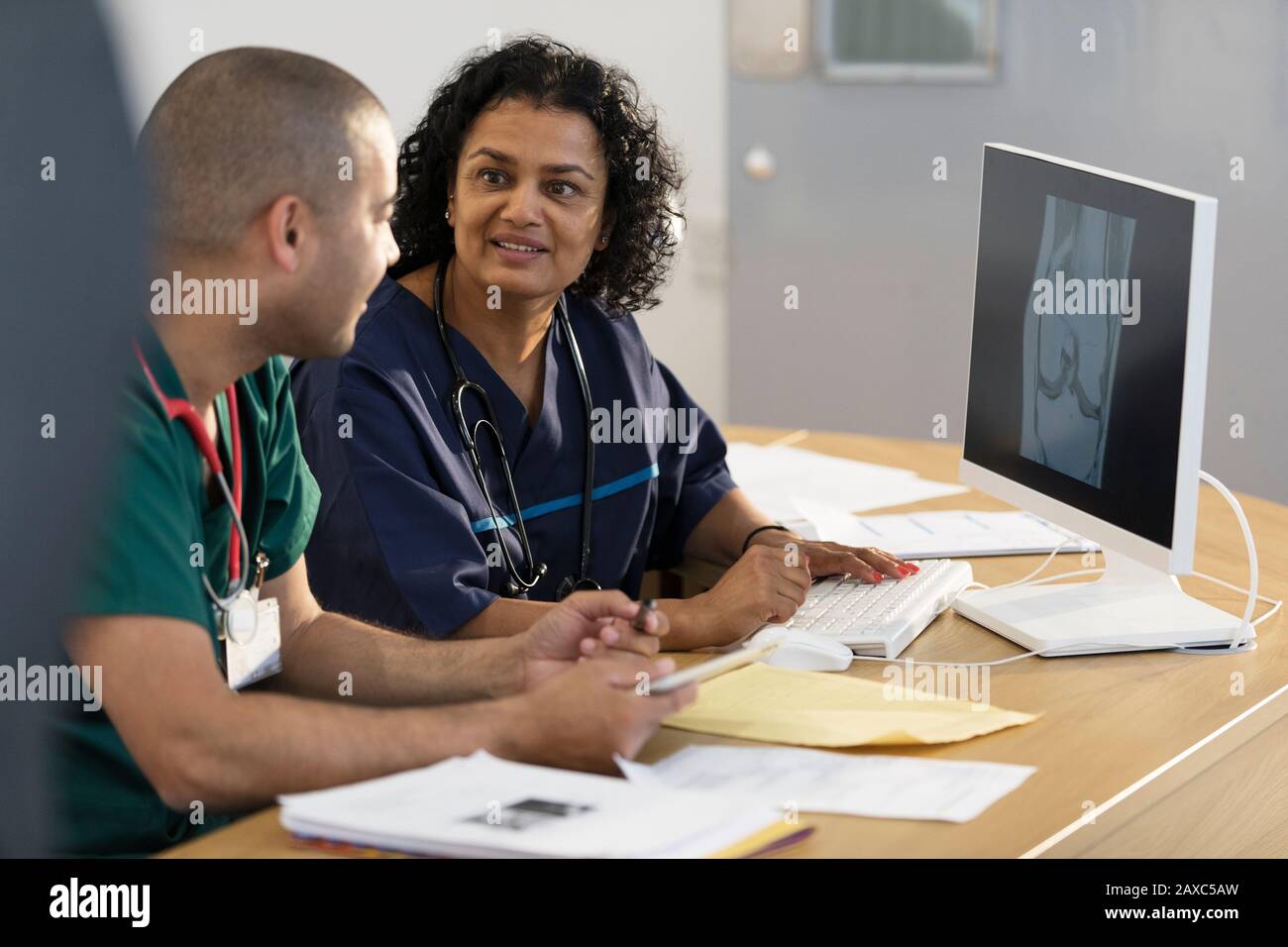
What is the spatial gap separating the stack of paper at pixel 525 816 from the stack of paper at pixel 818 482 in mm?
948

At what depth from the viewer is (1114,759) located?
1.19 m

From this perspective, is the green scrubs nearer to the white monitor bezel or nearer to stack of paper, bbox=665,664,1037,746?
stack of paper, bbox=665,664,1037,746

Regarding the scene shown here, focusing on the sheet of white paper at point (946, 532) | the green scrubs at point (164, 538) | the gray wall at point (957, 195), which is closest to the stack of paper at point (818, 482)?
the sheet of white paper at point (946, 532)

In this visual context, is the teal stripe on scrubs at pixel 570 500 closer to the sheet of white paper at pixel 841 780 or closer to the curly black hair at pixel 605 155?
the curly black hair at pixel 605 155

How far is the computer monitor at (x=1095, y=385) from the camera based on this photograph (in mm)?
1331

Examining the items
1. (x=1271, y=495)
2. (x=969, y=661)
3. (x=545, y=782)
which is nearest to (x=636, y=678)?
(x=545, y=782)

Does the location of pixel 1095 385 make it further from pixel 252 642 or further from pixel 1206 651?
pixel 252 642

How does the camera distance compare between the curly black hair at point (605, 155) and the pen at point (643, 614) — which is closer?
the pen at point (643, 614)

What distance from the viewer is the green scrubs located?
104 cm

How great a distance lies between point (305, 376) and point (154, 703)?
0.68 metres

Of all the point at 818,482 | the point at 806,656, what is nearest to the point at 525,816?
the point at 806,656

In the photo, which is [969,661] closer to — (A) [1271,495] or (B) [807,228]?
(A) [1271,495]

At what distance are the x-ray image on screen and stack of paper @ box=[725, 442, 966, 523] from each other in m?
0.45

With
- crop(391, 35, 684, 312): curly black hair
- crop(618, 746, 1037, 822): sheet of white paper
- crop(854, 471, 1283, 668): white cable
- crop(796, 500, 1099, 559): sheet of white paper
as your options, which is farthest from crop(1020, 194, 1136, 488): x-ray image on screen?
crop(391, 35, 684, 312): curly black hair
